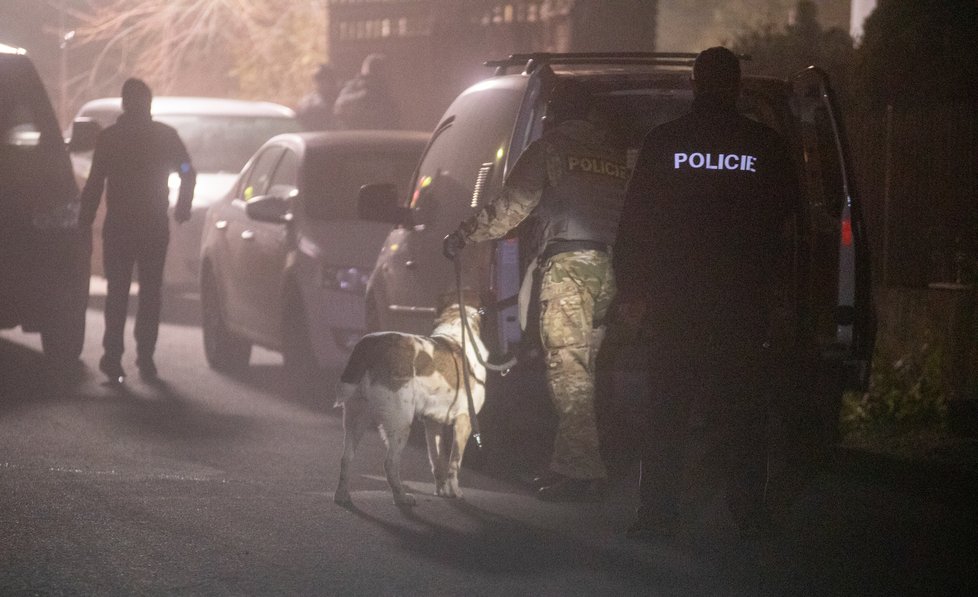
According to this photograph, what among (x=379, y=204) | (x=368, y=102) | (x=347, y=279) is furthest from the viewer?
(x=368, y=102)

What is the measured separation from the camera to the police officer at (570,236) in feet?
25.4

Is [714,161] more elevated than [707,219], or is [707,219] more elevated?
[714,161]

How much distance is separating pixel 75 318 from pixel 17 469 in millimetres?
4127

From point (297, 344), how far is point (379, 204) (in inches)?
93.9

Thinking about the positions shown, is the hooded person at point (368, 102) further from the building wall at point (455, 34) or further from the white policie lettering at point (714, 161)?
the white policie lettering at point (714, 161)

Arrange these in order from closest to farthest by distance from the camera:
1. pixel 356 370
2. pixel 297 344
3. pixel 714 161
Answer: pixel 714 161 → pixel 356 370 → pixel 297 344

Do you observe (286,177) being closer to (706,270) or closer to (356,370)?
(356,370)

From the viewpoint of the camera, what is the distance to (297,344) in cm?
1128

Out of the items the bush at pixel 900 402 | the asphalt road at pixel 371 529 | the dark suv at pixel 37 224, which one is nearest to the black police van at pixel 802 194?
the asphalt road at pixel 371 529

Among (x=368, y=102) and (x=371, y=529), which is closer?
Result: (x=371, y=529)

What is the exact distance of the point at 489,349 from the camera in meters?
7.99

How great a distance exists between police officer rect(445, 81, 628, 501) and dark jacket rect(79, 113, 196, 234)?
4.75 m

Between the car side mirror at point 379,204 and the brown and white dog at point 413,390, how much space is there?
1195mm

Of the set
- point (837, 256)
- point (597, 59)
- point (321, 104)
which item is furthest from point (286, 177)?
point (321, 104)
